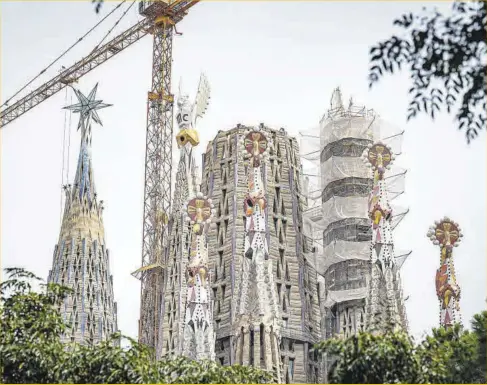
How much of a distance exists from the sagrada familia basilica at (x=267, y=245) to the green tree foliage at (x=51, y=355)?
1773cm

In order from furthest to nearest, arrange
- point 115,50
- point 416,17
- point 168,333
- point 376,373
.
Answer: point 115,50
point 168,333
point 376,373
point 416,17

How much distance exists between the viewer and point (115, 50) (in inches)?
2482

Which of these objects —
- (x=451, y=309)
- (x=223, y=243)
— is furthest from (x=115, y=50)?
(x=451, y=309)

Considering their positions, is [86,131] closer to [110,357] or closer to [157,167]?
[157,167]

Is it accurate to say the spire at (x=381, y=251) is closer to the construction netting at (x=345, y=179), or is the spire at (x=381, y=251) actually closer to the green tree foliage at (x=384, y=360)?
the construction netting at (x=345, y=179)

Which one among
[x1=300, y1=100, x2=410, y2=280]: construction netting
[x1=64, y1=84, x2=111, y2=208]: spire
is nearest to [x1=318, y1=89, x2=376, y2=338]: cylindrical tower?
[x1=300, y1=100, x2=410, y2=280]: construction netting

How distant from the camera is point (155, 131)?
59.9 metres

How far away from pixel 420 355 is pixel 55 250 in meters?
35.8

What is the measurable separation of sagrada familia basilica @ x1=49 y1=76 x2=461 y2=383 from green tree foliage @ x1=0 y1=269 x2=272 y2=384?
58.2ft

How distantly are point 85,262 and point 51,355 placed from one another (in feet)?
108

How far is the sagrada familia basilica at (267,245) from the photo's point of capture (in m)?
44.3

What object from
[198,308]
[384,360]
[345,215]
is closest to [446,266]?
[345,215]

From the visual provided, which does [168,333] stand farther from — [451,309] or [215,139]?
[451,309]

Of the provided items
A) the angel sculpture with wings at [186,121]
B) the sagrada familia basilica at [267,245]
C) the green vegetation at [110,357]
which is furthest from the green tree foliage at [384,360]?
the angel sculpture with wings at [186,121]
